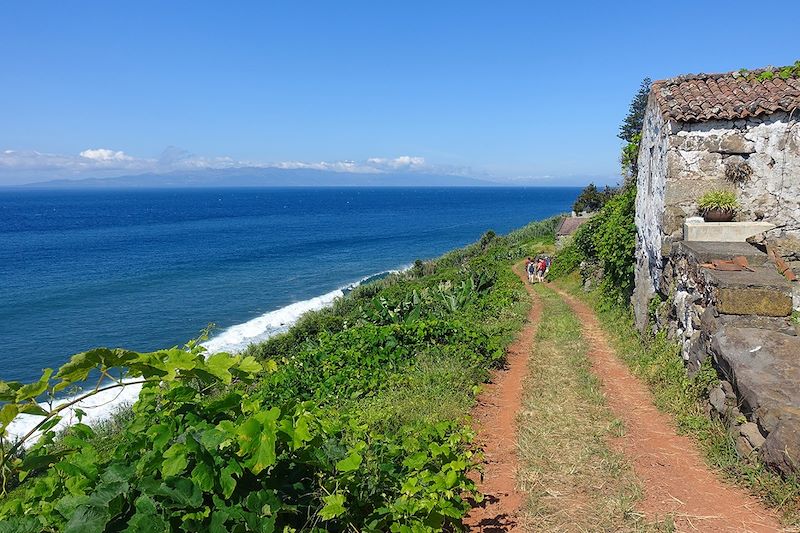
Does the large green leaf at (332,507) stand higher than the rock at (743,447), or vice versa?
the large green leaf at (332,507)

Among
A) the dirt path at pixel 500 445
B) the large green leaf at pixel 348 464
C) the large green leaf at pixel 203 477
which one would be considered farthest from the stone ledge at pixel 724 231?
the large green leaf at pixel 203 477

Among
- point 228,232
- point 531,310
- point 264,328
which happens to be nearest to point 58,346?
point 264,328

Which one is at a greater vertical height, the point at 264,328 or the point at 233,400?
the point at 233,400

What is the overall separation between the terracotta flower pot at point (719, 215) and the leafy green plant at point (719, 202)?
0.11ft

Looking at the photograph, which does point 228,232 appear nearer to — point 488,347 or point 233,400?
point 488,347

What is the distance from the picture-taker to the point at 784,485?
459 centimetres

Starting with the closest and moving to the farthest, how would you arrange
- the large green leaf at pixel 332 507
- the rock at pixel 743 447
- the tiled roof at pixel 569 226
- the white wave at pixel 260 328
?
the large green leaf at pixel 332 507 < the rock at pixel 743 447 < the white wave at pixel 260 328 < the tiled roof at pixel 569 226

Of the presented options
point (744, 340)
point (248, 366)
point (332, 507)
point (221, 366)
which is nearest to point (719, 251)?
point (744, 340)

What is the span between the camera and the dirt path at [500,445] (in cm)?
482

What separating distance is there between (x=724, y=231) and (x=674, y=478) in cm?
519

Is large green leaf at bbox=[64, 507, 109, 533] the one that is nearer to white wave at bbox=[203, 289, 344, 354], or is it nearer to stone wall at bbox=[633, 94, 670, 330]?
stone wall at bbox=[633, 94, 670, 330]

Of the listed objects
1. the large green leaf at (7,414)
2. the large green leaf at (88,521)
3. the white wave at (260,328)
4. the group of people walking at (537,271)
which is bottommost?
the white wave at (260,328)

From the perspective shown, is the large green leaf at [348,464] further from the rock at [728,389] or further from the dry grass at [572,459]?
the rock at [728,389]

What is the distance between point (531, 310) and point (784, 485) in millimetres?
11627
